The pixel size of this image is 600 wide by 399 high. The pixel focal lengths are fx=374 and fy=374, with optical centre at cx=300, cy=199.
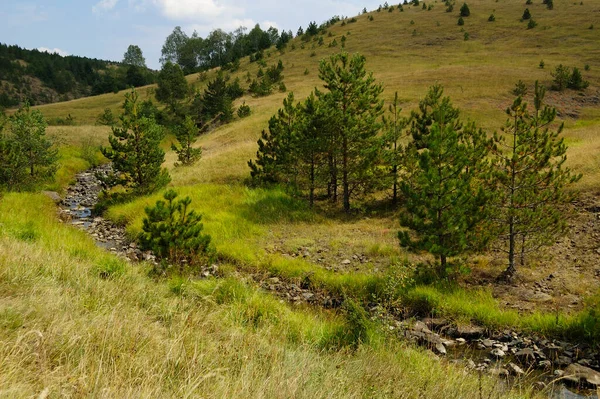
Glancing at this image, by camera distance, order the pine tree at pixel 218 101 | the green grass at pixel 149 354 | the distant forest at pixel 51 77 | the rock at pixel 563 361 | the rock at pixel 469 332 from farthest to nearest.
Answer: the distant forest at pixel 51 77 → the pine tree at pixel 218 101 → the rock at pixel 469 332 → the rock at pixel 563 361 → the green grass at pixel 149 354

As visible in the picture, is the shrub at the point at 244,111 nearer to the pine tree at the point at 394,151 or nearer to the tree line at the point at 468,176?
the tree line at the point at 468,176

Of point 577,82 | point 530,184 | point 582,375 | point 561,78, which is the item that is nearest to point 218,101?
point 561,78

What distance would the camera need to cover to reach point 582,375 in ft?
23.7

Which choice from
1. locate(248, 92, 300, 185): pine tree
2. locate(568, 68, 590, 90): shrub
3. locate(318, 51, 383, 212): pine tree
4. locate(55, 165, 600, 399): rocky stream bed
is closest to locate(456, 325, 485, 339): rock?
locate(55, 165, 600, 399): rocky stream bed

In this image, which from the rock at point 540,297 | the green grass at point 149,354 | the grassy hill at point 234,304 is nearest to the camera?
the green grass at point 149,354

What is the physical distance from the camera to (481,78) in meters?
45.3

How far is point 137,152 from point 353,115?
11310mm

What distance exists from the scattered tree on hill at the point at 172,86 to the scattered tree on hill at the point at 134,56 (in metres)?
71.6

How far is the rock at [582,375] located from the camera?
7.05 m

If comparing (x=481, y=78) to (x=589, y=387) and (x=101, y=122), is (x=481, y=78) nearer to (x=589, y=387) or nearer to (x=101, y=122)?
(x=589, y=387)

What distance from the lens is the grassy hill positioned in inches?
125

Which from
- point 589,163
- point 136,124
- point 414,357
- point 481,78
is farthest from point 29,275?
point 481,78

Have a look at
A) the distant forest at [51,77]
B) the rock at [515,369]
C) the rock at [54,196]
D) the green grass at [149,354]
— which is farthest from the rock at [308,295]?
the distant forest at [51,77]

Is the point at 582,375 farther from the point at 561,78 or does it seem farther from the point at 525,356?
the point at 561,78
